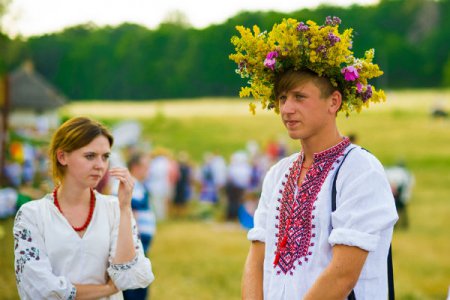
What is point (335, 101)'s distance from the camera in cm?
317

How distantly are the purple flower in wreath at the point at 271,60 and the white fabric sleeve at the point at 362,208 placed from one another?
0.55m

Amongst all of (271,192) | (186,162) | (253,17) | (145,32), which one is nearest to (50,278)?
(271,192)

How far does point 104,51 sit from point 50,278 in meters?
58.5

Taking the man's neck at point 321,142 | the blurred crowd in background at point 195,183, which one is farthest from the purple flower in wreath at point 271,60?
the blurred crowd in background at point 195,183

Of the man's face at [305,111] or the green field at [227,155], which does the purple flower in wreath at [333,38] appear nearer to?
the man's face at [305,111]

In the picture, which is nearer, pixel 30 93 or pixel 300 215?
pixel 300 215

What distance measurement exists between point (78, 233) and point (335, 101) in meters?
1.40

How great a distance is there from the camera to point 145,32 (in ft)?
220

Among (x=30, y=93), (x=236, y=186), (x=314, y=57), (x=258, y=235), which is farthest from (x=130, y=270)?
Result: (x=30, y=93)

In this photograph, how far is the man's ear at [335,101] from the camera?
3.15m

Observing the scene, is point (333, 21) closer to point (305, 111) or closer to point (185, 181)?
point (305, 111)

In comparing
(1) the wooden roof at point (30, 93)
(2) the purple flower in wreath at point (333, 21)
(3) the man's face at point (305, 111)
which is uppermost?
(2) the purple flower in wreath at point (333, 21)

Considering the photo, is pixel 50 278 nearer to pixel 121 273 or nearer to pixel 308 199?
pixel 121 273

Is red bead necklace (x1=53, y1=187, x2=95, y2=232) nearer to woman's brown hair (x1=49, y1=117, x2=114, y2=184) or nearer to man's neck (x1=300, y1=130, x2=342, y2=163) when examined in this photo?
woman's brown hair (x1=49, y1=117, x2=114, y2=184)
